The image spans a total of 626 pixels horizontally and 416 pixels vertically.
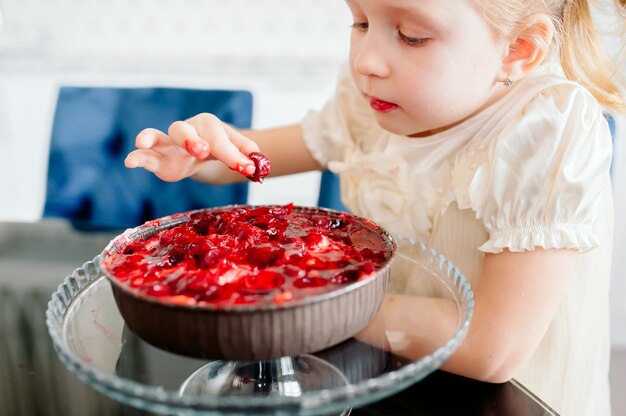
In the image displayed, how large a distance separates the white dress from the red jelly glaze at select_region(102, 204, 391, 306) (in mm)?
257

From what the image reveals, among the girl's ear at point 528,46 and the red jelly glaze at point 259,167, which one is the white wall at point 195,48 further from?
the red jelly glaze at point 259,167

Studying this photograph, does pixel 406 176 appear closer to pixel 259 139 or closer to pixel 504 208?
pixel 504 208

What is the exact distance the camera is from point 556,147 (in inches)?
35.6

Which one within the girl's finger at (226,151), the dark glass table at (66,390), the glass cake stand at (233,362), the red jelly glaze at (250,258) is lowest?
the dark glass table at (66,390)

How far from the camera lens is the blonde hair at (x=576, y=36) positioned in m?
0.87

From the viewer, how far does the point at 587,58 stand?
1017mm

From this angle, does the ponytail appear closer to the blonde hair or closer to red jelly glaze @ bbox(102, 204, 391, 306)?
the blonde hair

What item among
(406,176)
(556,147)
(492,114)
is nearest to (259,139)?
(406,176)

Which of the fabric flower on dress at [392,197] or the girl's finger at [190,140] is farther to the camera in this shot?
the fabric flower on dress at [392,197]

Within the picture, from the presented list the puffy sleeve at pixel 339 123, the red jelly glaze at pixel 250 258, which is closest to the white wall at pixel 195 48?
the puffy sleeve at pixel 339 123

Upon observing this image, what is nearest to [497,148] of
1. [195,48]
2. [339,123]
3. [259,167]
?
[259,167]

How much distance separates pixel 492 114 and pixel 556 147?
0.50 ft

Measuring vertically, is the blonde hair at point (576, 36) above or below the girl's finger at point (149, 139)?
above

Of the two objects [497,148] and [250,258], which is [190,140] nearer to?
[250,258]
